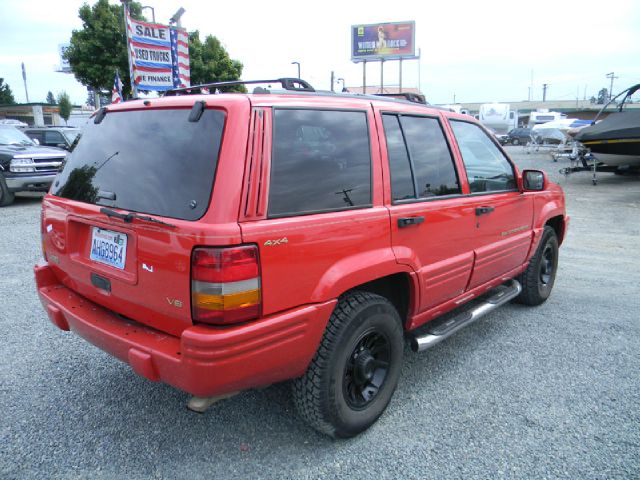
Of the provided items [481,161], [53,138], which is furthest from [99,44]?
[481,161]

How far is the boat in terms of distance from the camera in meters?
12.3

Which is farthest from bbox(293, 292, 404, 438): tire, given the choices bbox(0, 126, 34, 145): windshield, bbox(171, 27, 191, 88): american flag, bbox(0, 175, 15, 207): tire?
bbox(0, 126, 34, 145): windshield

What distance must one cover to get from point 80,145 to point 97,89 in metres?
24.7

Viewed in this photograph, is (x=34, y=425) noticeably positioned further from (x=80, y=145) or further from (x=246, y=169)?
(x=246, y=169)

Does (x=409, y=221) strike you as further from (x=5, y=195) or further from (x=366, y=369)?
(x=5, y=195)

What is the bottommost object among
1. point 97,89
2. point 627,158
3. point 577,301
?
point 577,301

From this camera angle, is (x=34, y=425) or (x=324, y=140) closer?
(x=324, y=140)

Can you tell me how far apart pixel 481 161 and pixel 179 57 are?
9607 mm

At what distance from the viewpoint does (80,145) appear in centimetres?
292

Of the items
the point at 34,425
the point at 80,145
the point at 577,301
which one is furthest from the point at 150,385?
the point at 577,301

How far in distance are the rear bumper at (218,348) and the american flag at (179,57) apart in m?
9.63

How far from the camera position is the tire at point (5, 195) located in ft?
33.8

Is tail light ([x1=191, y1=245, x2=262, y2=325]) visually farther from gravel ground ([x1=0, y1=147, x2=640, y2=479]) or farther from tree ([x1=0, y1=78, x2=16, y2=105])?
tree ([x1=0, y1=78, x2=16, y2=105])

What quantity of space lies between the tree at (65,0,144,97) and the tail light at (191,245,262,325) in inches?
944
